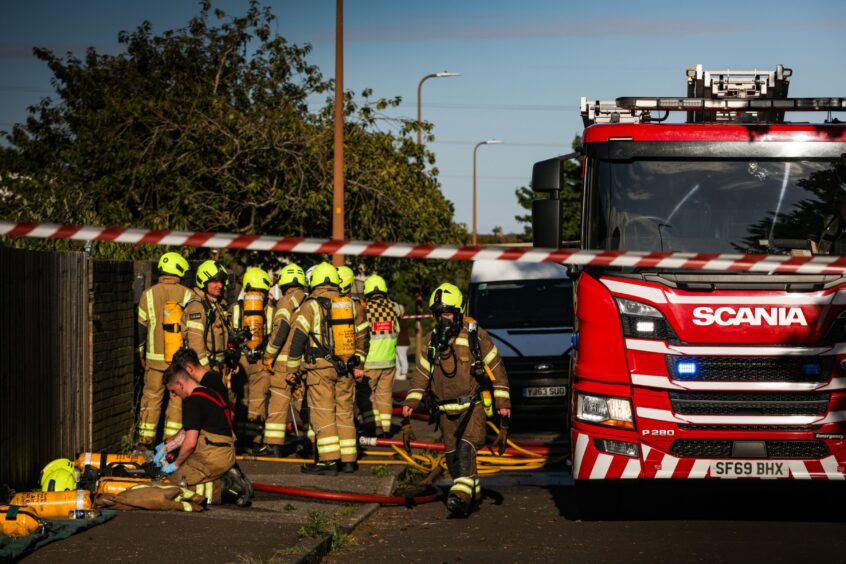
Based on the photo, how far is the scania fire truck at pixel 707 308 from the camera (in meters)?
8.06

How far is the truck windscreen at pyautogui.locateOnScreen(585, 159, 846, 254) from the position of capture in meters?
8.56

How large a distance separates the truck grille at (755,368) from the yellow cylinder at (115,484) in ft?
12.8

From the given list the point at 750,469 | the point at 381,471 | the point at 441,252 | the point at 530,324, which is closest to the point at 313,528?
the point at 441,252

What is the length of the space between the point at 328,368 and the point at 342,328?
400mm

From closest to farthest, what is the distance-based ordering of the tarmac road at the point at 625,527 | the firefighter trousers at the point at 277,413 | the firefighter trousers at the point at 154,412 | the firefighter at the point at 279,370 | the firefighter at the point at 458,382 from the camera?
the tarmac road at the point at 625,527 < the firefighter at the point at 458,382 < the firefighter trousers at the point at 154,412 < the firefighter at the point at 279,370 < the firefighter trousers at the point at 277,413

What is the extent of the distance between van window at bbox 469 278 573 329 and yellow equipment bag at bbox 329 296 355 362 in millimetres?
4907

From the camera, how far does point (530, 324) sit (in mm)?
16219

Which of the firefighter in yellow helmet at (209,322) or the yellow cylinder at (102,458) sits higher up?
the firefighter in yellow helmet at (209,322)

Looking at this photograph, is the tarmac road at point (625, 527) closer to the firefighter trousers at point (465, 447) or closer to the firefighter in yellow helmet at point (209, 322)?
the firefighter trousers at point (465, 447)

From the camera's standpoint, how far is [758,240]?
8531 millimetres

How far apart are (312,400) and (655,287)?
14.2ft

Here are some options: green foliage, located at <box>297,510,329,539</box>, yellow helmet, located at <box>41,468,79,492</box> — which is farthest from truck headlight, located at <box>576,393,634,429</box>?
yellow helmet, located at <box>41,468,79,492</box>

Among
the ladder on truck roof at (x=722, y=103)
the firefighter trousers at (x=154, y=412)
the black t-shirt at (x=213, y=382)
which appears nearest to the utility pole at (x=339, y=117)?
the firefighter trousers at (x=154, y=412)

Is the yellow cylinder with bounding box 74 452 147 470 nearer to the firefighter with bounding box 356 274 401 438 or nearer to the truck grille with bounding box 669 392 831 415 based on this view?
the truck grille with bounding box 669 392 831 415
